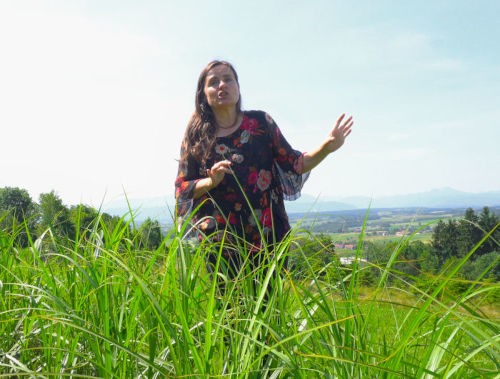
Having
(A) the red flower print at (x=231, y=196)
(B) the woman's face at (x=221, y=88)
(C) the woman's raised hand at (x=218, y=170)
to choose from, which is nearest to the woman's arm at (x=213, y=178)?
(C) the woman's raised hand at (x=218, y=170)

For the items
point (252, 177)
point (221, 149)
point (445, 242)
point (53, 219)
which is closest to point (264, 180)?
point (252, 177)

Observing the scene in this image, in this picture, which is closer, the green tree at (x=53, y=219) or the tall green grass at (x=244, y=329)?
the tall green grass at (x=244, y=329)

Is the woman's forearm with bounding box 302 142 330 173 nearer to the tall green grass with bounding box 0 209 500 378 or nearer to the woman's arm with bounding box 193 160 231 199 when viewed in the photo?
the woman's arm with bounding box 193 160 231 199

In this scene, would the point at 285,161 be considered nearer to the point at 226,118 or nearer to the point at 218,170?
the point at 226,118

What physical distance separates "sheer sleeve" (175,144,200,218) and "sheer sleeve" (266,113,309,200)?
474mm

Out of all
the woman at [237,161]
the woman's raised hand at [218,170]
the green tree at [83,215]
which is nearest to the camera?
the green tree at [83,215]

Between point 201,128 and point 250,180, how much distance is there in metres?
0.45

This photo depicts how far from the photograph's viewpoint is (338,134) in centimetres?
222

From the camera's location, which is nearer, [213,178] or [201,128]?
[213,178]

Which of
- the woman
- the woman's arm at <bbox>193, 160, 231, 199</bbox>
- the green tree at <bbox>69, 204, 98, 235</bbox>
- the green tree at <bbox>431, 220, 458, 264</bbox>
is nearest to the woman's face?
the woman

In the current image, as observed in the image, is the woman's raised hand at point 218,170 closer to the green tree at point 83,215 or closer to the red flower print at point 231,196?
the red flower print at point 231,196

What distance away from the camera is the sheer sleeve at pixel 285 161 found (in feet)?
7.77

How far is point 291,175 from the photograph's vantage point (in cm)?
241

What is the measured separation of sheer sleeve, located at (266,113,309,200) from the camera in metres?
2.37
